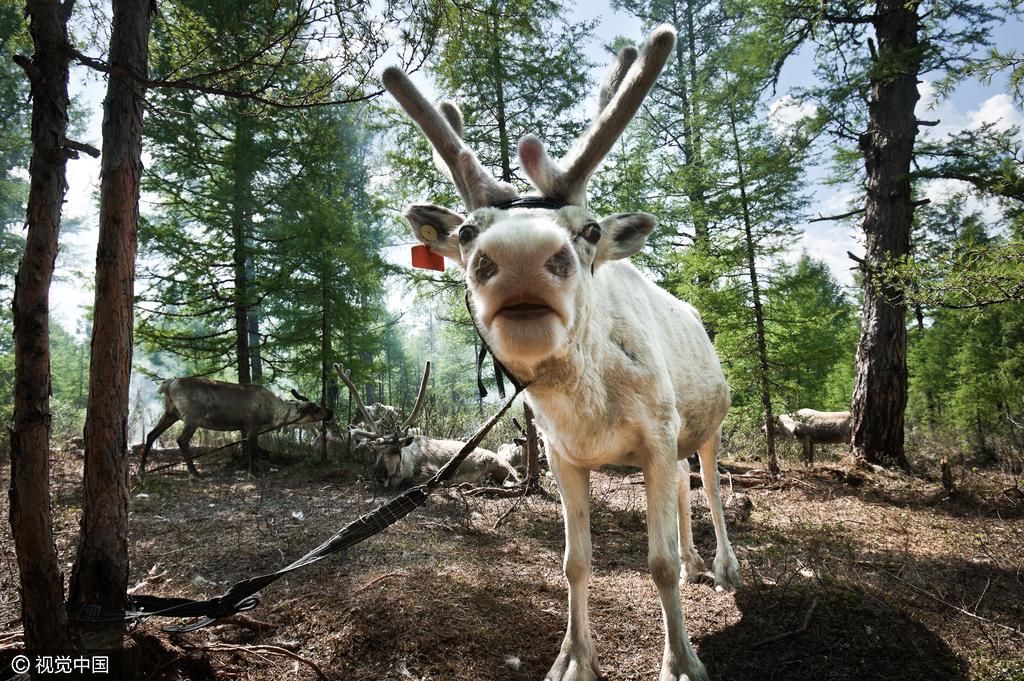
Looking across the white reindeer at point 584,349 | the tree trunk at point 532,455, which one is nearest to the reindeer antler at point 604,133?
the white reindeer at point 584,349

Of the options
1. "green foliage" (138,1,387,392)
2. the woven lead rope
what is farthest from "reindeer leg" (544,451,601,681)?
"green foliage" (138,1,387,392)

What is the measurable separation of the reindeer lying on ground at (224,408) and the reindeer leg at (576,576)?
29.9 feet

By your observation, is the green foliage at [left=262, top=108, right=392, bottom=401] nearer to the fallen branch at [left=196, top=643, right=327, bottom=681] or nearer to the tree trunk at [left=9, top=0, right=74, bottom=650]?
the tree trunk at [left=9, top=0, right=74, bottom=650]

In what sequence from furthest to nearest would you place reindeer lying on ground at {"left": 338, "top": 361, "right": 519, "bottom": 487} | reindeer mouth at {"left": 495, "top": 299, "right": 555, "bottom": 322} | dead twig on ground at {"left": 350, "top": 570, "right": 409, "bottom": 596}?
reindeer lying on ground at {"left": 338, "top": 361, "right": 519, "bottom": 487}, dead twig on ground at {"left": 350, "top": 570, "right": 409, "bottom": 596}, reindeer mouth at {"left": 495, "top": 299, "right": 555, "bottom": 322}

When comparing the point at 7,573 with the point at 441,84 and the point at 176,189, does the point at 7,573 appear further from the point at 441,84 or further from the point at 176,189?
the point at 176,189

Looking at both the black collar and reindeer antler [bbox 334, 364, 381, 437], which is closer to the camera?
the black collar

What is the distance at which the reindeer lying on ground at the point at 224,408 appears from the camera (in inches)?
434

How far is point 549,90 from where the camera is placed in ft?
28.0

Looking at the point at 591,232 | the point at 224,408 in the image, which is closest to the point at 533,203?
the point at 591,232

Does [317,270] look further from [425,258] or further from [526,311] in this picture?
[526,311]

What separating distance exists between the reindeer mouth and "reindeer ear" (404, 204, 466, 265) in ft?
2.64

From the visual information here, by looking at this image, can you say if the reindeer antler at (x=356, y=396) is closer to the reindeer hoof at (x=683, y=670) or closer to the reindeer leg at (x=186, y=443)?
the reindeer leg at (x=186, y=443)

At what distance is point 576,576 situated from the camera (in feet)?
9.34

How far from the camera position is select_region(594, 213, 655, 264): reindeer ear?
8.85 ft
